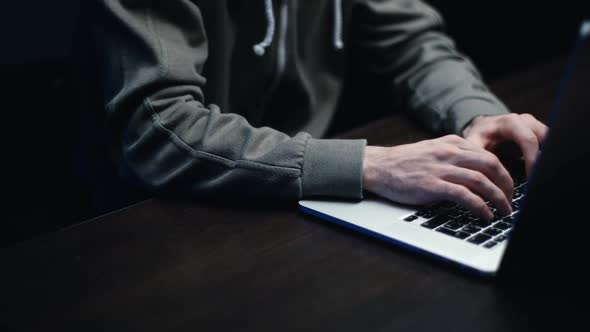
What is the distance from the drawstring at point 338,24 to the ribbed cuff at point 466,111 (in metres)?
0.28

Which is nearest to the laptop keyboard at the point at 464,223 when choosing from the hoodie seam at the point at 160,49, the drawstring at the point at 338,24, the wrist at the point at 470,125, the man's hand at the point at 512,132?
the man's hand at the point at 512,132

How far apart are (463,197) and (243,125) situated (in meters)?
0.30

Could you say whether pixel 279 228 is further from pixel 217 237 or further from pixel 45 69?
pixel 45 69

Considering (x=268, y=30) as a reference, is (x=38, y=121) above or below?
below

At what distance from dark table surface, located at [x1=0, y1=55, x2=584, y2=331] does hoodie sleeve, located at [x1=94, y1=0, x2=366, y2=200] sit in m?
0.04

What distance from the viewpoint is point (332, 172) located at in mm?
662

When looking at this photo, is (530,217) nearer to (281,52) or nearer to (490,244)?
(490,244)

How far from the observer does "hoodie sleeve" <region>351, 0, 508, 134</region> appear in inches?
36.4

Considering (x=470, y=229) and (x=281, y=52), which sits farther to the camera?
(x=281, y=52)

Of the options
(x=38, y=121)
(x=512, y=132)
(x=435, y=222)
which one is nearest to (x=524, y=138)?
(x=512, y=132)

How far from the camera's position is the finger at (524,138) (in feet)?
2.39

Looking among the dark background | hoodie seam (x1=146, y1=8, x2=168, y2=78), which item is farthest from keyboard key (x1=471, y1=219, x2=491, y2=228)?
the dark background

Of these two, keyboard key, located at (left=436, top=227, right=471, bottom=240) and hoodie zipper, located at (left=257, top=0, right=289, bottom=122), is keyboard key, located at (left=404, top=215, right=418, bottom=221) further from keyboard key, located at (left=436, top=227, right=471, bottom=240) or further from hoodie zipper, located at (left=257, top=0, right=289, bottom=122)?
hoodie zipper, located at (left=257, top=0, right=289, bottom=122)

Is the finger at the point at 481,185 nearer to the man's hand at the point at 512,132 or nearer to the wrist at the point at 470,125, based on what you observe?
the man's hand at the point at 512,132
